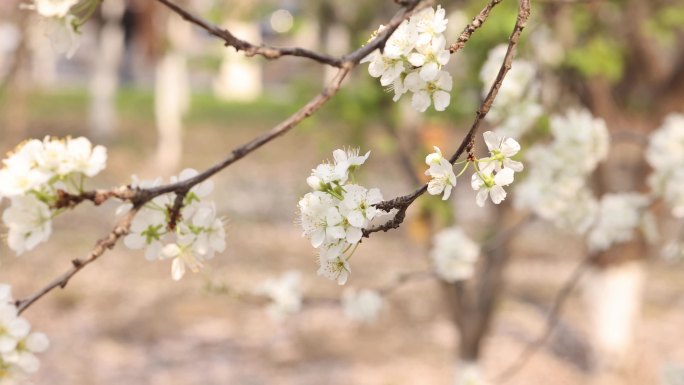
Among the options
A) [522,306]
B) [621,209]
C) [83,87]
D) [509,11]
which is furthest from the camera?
[83,87]

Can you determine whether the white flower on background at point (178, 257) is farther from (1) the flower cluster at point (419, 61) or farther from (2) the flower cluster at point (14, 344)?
(1) the flower cluster at point (419, 61)

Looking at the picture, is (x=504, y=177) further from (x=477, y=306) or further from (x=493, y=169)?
(x=477, y=306)

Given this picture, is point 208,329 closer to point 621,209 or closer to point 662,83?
point 662,83

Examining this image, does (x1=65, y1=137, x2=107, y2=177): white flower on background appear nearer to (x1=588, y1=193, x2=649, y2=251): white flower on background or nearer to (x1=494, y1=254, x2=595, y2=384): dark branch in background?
(x1=494, y1=254, x2=595, y2=384): dark branch in background

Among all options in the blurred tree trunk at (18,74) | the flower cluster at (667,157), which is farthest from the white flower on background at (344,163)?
the blurred tree trunk at (18,74)

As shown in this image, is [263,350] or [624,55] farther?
[263,350]

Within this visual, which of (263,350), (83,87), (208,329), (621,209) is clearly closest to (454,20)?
(621,209)
